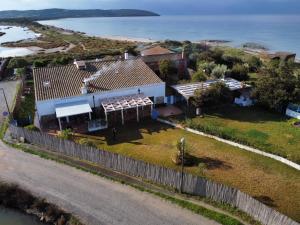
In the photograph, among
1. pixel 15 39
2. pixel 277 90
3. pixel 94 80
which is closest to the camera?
pixel 94 80

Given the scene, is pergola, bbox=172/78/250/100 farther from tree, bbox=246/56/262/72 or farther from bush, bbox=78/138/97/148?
tree, bbox=246/56/262/72

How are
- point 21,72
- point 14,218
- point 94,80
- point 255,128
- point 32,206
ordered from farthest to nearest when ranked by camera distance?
point 21,72, point 94,80, point 255,128, point 14,218, point 32,206

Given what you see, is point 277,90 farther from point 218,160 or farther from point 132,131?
point 132,131

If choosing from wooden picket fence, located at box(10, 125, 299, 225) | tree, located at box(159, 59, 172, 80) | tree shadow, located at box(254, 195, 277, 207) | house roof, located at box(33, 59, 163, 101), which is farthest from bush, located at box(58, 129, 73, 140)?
tree, located at box(159, 59, 172, 80)

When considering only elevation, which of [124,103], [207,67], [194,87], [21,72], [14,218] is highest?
[207,67]

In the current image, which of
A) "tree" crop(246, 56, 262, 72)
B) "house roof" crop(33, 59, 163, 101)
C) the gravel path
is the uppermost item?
"house roof" crop(33, 59, 163, 101)

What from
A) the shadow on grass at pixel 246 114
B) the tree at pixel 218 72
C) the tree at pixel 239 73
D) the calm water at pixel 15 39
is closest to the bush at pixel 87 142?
the shadow on grass at pixel 246 114

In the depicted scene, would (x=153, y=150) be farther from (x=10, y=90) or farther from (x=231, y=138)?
(x=10, y=90)

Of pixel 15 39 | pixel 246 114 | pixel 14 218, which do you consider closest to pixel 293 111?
pixel 246 114
